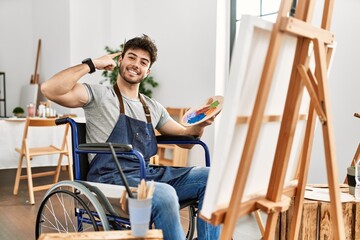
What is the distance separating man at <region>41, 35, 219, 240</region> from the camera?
1.77 meters

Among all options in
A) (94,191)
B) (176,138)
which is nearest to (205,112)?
(176,138)

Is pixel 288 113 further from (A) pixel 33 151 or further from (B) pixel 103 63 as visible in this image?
(A) pixel 33 151

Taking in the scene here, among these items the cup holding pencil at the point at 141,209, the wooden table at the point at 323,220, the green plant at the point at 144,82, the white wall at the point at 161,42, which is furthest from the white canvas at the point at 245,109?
the green plant at the point at 144,82

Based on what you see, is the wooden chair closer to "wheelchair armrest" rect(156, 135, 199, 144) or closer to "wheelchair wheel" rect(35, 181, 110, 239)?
"wheelchair wheel" rect(35, 181, 110, 239)

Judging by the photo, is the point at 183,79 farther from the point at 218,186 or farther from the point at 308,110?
the point at 218,186

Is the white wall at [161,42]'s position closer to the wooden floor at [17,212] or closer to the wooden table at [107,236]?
the wooden floor at [17,212]

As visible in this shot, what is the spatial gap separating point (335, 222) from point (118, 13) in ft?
15.5

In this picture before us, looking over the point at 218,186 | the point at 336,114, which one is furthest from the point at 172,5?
the point at 218,186

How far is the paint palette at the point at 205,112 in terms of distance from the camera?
185 centimetres

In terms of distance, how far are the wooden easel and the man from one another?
0.45m

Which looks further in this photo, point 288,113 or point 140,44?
point 140,44

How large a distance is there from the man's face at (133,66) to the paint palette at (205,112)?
0.32 metres

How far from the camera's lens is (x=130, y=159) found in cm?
185

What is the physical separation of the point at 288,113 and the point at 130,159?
2.81 ft
